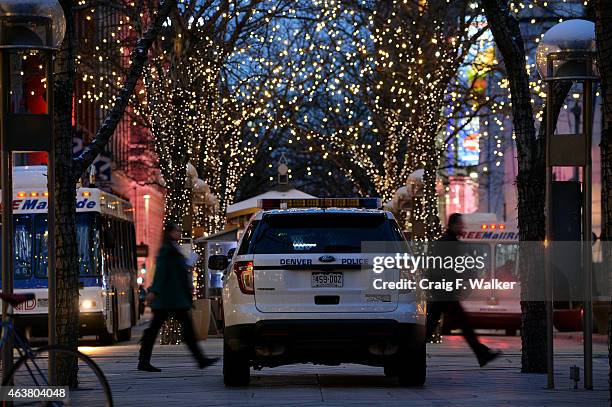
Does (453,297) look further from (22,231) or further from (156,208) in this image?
(156,208)

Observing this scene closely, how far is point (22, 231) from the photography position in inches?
1239

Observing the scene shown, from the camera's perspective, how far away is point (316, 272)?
51.7 ft

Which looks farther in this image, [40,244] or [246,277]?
[40,244]

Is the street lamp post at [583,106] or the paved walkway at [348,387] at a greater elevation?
the street lamp post at [583,106]

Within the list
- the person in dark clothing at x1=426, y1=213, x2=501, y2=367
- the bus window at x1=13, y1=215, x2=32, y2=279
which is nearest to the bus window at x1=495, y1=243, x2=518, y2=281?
the bus window at x1=13, y1=215, x2=32, y2=279

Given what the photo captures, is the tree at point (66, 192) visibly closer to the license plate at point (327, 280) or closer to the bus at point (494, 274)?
the license plate at point (327, 280)

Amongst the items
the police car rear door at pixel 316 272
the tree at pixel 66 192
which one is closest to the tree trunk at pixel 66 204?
the tree at pixel 66 192

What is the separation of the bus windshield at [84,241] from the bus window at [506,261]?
10263 mm

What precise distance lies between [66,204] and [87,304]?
14160mm

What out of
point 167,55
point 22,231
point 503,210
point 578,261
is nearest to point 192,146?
point 167,55

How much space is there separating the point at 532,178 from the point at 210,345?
10.7 meters

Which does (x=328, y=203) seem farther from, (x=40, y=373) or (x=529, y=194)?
(x=40, y=373)

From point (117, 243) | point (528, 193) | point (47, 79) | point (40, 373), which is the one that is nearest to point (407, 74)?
point (117, 243)

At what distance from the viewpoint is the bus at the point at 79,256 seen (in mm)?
30719
